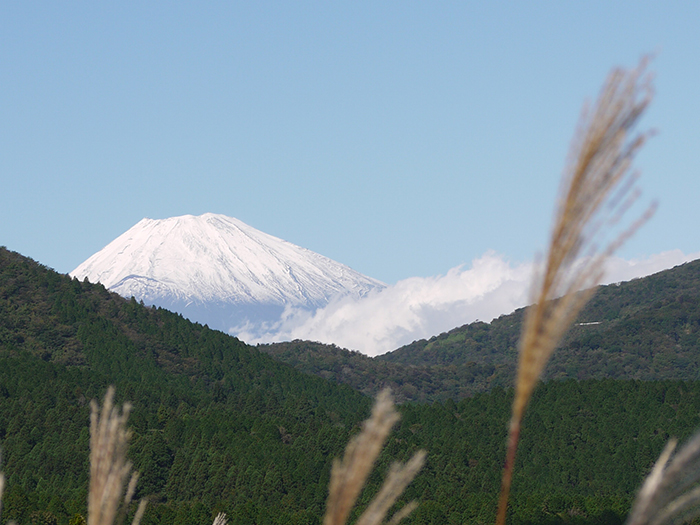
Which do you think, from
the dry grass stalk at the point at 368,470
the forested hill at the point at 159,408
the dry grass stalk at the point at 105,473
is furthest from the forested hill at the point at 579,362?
the dry grass stalk at the point at 368,470

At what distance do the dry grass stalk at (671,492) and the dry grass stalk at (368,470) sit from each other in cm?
84

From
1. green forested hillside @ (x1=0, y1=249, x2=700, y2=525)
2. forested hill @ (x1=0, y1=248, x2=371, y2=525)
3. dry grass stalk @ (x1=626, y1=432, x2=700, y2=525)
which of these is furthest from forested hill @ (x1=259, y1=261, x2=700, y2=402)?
dry grass stalk @ (x1=626, y1=432, x2=700, y2=525)

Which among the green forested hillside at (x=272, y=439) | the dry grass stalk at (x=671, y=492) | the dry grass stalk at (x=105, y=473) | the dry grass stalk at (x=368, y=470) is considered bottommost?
the dry grass stalk at (x=671, y=492)

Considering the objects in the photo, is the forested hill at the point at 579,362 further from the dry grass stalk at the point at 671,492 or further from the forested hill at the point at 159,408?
the dry grass stalk at the point at 671,492

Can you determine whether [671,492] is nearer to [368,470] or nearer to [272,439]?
[368,470]

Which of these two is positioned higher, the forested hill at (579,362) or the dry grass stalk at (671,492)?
the forested hill at (579,362)

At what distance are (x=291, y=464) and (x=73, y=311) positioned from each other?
5827cm

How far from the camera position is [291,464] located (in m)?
73.4

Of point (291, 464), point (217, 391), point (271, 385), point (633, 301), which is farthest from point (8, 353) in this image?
point (633, 301)

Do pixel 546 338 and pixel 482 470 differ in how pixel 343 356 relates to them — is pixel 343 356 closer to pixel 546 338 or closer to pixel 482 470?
pixel 482 470

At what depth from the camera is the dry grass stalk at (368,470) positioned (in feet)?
10.7

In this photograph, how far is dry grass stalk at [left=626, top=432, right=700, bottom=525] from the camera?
295 centimetres

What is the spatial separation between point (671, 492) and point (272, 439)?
3144 inches

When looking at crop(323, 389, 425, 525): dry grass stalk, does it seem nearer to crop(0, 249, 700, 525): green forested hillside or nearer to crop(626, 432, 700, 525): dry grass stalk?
crop(626, 432, 700, 525): dry grass stalk
